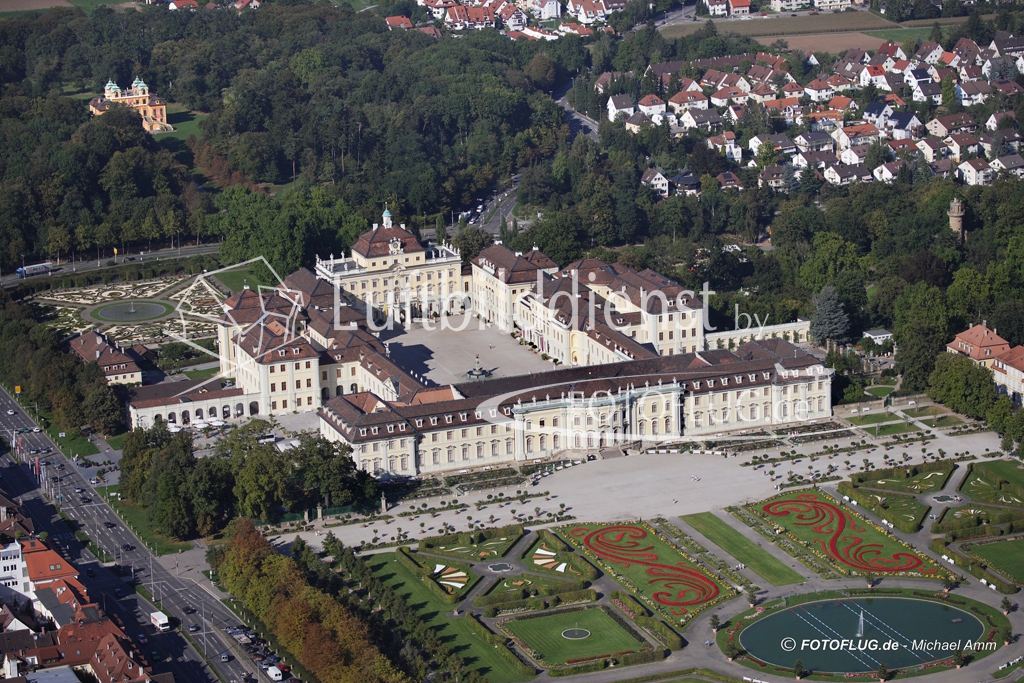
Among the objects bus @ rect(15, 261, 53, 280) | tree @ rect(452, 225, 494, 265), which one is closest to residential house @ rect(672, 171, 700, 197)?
tree @ rect(452, 225, 494, 265)

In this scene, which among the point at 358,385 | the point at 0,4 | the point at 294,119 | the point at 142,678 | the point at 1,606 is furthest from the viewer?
the point at 0,4

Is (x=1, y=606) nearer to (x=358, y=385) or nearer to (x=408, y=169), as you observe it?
(x=358, y=385)

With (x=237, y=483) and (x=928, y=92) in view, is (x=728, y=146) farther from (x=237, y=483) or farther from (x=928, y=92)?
(x=237, y=483)

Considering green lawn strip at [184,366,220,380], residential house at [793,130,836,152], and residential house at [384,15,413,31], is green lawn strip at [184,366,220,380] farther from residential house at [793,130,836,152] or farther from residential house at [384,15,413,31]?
residential house at [384,15,413,31]

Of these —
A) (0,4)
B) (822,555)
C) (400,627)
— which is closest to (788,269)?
(822,555)

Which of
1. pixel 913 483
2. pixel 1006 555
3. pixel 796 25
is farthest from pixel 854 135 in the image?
pixel 1006 555

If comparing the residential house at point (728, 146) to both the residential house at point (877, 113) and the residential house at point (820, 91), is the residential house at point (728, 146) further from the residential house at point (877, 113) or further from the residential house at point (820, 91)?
the residential house at point (820, 91)

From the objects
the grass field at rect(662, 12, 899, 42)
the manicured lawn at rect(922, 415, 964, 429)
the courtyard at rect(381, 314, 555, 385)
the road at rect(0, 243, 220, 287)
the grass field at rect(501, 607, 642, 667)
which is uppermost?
the grass field at rect(662, 12, 899, 42)
